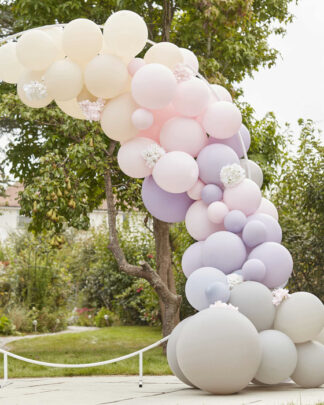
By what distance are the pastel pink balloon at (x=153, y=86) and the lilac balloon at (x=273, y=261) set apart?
1.44 meters

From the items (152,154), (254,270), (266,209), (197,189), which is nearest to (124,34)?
(152,154)

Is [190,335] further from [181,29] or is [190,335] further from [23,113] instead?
[181,29]

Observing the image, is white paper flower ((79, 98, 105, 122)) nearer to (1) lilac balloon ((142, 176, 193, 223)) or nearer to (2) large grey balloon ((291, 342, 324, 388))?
(1) lilac balloon ((142, 176, 193, 223))

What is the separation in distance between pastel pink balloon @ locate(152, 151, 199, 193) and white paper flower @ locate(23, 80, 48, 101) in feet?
3.82

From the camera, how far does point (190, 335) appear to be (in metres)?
4.30

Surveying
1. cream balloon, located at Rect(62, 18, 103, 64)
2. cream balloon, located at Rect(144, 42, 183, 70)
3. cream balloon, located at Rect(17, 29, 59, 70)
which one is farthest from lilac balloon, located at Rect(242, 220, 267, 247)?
cream balloon, located at Rect(17, 29, 59, 70)

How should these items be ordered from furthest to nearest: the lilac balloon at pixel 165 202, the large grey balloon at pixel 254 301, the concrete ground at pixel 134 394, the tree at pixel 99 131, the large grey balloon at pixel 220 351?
the tree at pixel 99 131
the lilac balloon at pixel 165 202
the large grey balloon at pixel 254 301
the large grey balloon at pixel 220 351
the concrete ground at pixel 134 394

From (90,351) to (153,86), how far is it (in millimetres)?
5765

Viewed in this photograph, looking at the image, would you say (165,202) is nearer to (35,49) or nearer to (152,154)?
(152,154)

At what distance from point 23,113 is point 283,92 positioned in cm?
614

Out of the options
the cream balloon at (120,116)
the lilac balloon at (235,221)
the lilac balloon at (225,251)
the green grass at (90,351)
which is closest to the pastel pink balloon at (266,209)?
the lilac balloon at (235,221)

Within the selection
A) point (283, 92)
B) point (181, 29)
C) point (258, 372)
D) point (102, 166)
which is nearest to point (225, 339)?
point (258, 372)

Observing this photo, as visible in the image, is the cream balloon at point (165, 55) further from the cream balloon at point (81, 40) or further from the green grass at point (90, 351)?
the green grass at point (90, 351)

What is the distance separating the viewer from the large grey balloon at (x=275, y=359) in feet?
14.7
